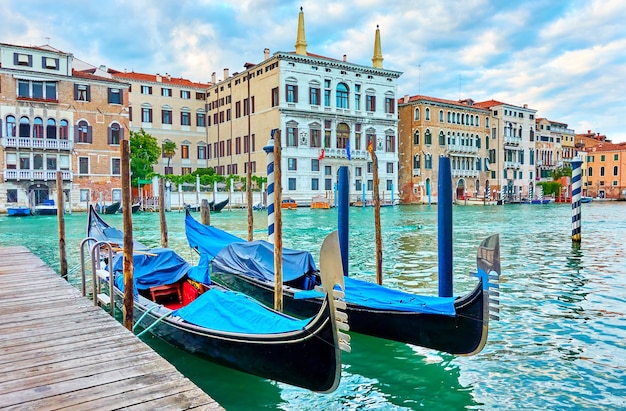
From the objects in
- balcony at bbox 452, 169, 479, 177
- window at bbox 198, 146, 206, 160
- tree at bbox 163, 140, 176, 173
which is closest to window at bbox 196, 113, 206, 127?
window at bbox 198, 146, 206, 160

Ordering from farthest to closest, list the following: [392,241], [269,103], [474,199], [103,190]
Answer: [474,199]
[269,103]
[103,190]
[392,241]

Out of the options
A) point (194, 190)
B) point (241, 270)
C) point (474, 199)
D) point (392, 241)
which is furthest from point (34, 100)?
point (474, 199)

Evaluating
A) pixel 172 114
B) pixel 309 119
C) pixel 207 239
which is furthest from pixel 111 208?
pixel 207 239

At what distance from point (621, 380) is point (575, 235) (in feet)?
27.7

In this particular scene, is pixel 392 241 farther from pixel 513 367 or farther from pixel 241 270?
pixel 513 367

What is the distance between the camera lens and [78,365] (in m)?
2.78

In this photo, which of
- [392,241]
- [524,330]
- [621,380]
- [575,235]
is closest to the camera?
[621,380]

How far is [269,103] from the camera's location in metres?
29.5

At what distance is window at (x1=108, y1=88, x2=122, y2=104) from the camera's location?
25.8m

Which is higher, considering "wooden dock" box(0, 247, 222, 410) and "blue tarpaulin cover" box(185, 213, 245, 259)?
"blue tarpaulin cover" box(185, 213, 245, 259)

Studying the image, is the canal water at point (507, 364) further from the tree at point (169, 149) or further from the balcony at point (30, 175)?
the tree at point (169, 149)

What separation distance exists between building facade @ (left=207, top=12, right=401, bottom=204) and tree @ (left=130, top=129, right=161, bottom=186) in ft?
18.2

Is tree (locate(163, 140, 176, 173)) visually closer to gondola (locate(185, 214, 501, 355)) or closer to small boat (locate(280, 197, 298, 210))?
small boat (locate(280, 197, 298, 210))

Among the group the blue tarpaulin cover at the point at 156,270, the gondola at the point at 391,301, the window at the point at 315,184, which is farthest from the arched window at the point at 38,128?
the blue tarpaulin cover at the point at 156,270
